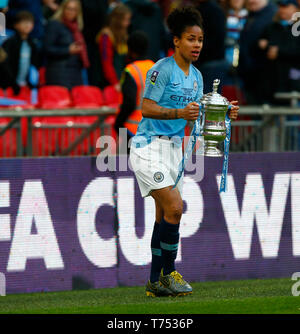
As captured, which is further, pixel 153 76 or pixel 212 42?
pixel 212 42

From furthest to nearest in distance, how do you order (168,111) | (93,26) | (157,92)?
(93,26), (157,92), (168,111)

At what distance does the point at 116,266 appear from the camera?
8.90 m

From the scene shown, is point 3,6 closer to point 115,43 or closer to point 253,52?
point 115,43

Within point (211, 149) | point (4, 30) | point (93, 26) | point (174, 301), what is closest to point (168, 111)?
point (211, 149)

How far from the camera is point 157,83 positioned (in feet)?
24.2

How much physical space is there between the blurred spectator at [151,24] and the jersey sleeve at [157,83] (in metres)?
5.52

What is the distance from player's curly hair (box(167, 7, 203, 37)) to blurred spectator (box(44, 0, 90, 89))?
5.39 metres

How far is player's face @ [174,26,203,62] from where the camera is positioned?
24.5 feet

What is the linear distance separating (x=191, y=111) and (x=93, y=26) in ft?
23.3

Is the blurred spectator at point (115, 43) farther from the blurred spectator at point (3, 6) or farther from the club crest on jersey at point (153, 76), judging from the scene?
the club crest on jersey at point (153, 76)

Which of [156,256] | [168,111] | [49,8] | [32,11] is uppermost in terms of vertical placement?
[49,8]

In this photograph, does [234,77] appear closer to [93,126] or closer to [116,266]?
[93,126]

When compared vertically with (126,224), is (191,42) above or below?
above

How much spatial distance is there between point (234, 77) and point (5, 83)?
11.5 ft
